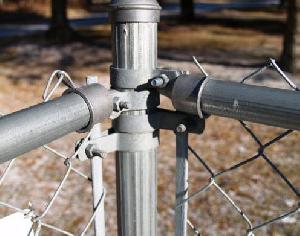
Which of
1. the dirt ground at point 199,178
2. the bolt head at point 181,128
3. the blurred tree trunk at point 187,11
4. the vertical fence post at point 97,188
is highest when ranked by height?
the bolt head at point 181,128

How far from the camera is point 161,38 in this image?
15.3 metres

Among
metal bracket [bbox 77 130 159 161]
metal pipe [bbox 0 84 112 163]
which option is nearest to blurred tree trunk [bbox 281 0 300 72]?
metal bracket [bbox 77 130 159 161]

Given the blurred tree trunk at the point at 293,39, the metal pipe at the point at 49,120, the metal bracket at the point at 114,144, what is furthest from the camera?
the blurred tree trunk at the point at 293,39

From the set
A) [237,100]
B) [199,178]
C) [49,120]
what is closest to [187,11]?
[199,178]

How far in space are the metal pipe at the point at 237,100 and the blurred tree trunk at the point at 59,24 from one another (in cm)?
1350

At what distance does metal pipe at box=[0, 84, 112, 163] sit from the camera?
0.81 m

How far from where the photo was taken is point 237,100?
0.95m

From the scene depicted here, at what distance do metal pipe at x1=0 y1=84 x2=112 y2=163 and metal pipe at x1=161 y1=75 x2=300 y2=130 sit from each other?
177 millimetres

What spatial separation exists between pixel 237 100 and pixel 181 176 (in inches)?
11.7

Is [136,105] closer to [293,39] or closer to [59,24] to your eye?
[293,39]

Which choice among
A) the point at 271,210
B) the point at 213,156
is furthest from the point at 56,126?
the point at 213,156

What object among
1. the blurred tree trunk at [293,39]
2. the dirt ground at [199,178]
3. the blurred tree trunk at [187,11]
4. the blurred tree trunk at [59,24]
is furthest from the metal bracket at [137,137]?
the blurred tree trunk at [187,11]

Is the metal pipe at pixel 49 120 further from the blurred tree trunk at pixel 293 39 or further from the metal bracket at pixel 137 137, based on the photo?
the blurred tree trunk at pixel 293 39

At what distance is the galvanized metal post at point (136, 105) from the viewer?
1039 millimetres
